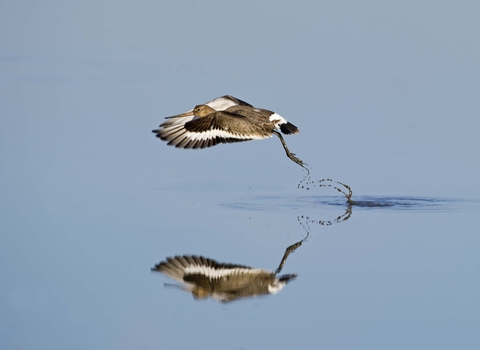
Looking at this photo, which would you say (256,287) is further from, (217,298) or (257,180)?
(257,180)

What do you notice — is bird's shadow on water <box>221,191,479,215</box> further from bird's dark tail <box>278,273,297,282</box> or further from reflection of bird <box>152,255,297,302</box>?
bird's dark tail <box>278,273,297,282</box>

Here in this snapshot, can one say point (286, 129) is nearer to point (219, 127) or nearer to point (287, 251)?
point (219, 127)

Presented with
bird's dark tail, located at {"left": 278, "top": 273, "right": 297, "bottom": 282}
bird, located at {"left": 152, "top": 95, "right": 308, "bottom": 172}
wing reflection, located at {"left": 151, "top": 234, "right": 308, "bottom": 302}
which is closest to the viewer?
wing reflection, located at {"left": 151, "top": 234, "right": 308, "bottom": 302}

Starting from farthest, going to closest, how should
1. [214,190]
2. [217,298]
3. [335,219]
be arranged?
[214,190]
[335,219]
[217,298]

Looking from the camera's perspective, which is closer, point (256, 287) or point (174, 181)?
point (256, 287)

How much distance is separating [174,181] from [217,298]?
3.66m

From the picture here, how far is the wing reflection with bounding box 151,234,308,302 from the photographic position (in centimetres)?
679

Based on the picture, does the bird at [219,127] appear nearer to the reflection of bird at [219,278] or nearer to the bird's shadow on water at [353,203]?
the bird's shadow on water at [353,203]

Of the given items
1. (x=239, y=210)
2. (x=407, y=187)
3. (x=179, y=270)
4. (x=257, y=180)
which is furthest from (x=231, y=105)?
(x=179, y=270)

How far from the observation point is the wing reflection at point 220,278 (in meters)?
6.79

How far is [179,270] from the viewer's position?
23.7 feet

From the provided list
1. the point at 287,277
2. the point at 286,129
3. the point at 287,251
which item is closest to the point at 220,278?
the point at 287,277

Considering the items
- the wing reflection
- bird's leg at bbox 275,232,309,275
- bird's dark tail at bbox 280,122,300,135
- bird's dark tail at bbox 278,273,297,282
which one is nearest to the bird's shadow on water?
bird's dark tail at bbox 280,122,300,135

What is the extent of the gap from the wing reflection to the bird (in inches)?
73.7
